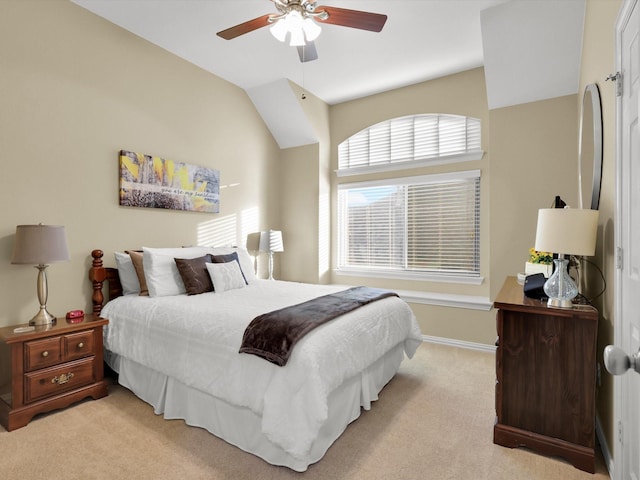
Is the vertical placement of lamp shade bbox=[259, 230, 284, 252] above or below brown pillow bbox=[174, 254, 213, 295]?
above

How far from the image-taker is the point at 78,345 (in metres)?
2.60

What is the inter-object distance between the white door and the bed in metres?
1.32

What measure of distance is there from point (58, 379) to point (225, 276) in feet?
4.69

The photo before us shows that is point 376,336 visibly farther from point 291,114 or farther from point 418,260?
point 291,114

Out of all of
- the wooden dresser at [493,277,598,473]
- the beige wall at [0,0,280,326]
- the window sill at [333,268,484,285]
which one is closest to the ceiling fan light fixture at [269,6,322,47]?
the beige wall at [0,0,280,326]

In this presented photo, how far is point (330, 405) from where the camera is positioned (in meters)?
2.07

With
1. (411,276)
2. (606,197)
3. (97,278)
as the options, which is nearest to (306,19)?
(606,197)

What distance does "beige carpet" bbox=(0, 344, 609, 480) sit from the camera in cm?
187

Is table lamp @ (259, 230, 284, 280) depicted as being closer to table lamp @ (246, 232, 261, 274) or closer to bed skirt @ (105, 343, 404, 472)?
table lamp @ (246, 232, 261, 274)

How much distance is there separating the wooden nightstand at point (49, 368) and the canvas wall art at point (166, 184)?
1253 mm

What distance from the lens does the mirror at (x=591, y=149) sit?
215 centimetres

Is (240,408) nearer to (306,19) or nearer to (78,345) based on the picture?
(78,345)

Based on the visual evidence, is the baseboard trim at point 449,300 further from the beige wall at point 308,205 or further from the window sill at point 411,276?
the beige wall at point 308,205

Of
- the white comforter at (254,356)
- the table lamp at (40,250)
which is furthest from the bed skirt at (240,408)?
the table lamp at (40,250)
